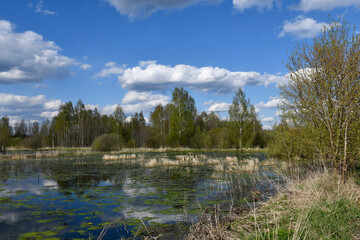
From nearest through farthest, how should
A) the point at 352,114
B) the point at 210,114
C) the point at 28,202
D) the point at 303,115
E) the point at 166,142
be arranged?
the point at 352,114 < the point at 28,202 < the point at 303,115 < the point at 166,142 < the point at 210,114

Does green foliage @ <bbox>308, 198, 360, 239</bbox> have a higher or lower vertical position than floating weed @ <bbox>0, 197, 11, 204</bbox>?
higher

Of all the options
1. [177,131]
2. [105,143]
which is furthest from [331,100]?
[177,131]

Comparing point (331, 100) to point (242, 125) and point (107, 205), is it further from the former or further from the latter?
point (242, 125)

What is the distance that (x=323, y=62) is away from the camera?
10.5 m

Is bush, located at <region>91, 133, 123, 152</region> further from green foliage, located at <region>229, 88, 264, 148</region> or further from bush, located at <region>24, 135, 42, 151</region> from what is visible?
green foliage, located at <region>229, 88, 264, 148</region>

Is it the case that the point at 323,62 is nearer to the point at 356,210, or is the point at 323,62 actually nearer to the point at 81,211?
the point at 356,210

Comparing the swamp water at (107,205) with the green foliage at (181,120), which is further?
the green foliage at (181,120)

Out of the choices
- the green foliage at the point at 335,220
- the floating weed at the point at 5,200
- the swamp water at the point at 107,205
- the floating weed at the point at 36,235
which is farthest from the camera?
the floating weed at the point at 5,200

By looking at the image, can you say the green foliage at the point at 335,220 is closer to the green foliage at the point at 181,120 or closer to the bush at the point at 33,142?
the green foliage at the point at 181,120

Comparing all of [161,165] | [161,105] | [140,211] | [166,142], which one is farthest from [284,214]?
[161,105]

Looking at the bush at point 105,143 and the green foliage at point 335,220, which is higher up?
the bush at point 105,143

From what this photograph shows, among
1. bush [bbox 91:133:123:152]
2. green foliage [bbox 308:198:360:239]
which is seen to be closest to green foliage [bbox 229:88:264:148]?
bush [bbox 91:133:123:152]

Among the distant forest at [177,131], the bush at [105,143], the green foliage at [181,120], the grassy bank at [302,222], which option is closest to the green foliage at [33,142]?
the distant forest at [177,131]

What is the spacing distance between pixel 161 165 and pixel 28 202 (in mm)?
13412
